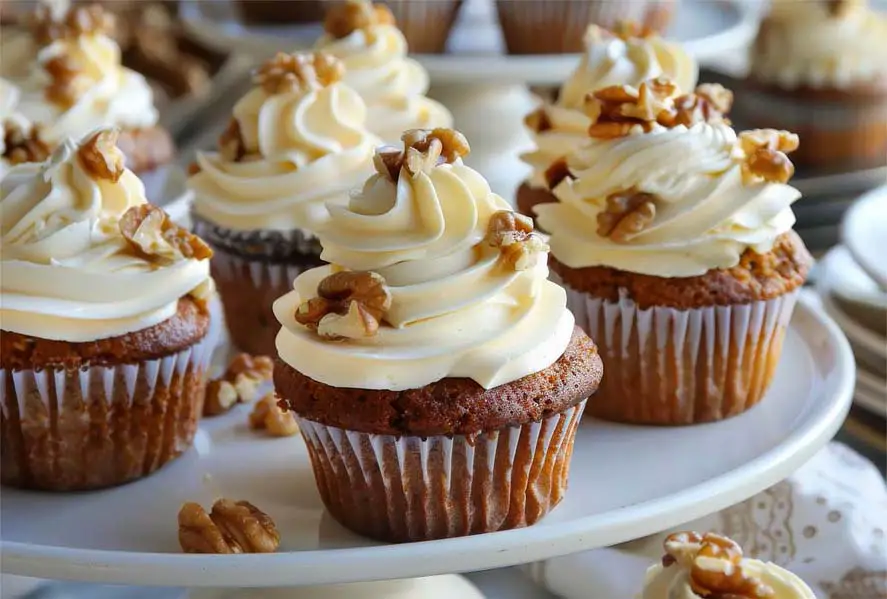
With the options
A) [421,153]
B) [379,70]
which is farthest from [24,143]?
[421,153]

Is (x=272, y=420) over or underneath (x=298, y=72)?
underneath

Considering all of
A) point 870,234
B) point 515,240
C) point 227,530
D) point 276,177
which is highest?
point 515,240

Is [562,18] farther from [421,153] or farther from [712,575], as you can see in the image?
[712,575]

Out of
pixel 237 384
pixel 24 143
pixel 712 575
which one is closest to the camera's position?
pixel 712 575

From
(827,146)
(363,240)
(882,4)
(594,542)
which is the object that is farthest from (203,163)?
(882,4)

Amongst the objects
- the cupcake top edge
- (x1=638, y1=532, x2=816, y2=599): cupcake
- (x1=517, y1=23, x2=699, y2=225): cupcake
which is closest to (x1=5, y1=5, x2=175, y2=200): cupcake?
(x1=517, y1=23, x2=699, y2=225): cupcake

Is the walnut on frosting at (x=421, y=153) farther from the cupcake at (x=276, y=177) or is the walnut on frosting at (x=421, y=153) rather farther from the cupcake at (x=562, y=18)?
the cupcake at (x=562, y=18)

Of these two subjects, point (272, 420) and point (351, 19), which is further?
point (351, 19)
